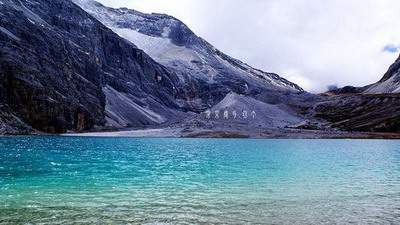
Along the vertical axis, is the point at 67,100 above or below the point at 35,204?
above

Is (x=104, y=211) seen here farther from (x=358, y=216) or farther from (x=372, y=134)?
(x=372, y=134)

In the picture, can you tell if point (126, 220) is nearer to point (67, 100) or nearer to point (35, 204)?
point (35, 204)

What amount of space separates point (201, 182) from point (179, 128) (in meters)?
151

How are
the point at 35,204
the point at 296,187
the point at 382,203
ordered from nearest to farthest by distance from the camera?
the point at 35,204 < the point at 382,203 < the point at 296,187

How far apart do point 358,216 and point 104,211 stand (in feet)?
45.6

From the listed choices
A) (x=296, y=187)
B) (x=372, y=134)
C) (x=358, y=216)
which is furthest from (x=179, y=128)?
(x=358, y=216)

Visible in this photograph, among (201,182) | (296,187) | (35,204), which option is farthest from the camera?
(201,182)

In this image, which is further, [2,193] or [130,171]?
[130,171]

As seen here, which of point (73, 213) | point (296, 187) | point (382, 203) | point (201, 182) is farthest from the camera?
point (201, 182)

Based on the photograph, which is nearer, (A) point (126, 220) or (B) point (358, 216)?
(A) point (126, 220)

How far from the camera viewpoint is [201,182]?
3903 centimetres

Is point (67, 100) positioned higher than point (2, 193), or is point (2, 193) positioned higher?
point (67, 100)

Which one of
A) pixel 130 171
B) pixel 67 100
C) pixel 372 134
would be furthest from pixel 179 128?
pixel 130 171

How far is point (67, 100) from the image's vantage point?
630 feet
